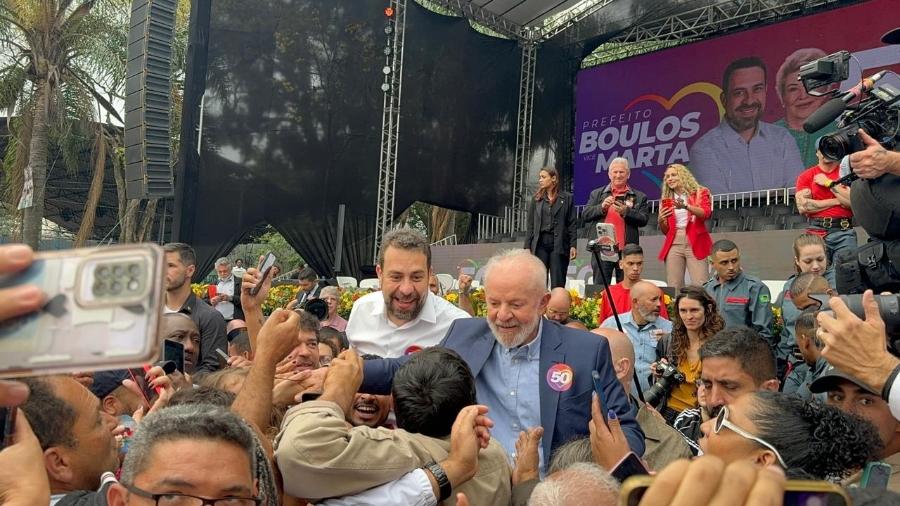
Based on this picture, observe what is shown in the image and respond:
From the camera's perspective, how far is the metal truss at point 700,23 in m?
13.7

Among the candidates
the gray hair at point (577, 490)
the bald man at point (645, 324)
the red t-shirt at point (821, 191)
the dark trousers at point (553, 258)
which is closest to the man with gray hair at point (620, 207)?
the dark trousers at point (553, 258)

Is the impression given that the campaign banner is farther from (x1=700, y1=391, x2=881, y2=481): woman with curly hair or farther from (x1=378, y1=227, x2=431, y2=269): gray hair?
(x1=700, y1=391, x2=881, y2=481): woman with curly hair

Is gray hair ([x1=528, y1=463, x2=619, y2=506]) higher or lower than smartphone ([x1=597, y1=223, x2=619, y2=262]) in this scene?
lower

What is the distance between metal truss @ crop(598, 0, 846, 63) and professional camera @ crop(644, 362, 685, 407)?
1126cm

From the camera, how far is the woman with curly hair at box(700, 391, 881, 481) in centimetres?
199

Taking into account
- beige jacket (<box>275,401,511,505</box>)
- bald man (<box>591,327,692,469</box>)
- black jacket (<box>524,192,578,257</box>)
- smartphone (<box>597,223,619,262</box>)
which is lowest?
bald man (<box>591,327,692,469</box>)

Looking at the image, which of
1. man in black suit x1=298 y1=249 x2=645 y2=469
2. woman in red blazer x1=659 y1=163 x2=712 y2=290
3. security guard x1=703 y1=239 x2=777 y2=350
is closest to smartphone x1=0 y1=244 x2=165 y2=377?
man in black suit x1=298 y1=249 x2=645 y2=469

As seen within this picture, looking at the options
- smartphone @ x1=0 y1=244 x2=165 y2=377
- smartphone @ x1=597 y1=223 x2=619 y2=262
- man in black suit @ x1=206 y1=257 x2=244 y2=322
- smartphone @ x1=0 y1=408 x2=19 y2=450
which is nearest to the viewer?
smartphone @ x1=0 y1=244 x2=165 y2=377

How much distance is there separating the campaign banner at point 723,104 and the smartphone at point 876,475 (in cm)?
1074

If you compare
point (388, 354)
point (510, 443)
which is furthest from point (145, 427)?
point (388, 354)

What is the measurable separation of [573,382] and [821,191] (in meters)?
4.00

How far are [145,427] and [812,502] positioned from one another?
135cm

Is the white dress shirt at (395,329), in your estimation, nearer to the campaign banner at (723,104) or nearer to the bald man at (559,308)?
the bald man at (559,308)

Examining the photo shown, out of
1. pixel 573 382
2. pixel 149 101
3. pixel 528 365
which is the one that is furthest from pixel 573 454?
pixel 149 101
